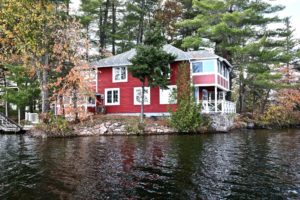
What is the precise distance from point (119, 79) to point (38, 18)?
11.8 meters

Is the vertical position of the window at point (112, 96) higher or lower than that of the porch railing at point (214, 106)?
higher

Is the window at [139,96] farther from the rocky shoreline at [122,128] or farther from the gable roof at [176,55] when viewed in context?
the rocky shoreline at [122,128]

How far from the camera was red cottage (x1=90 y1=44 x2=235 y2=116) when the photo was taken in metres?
29.9

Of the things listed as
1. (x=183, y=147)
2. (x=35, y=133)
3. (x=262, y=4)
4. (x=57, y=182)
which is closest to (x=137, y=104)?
(x=35, y=133)

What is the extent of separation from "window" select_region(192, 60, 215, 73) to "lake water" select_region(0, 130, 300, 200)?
13.8 metres

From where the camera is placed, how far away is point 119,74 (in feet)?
112

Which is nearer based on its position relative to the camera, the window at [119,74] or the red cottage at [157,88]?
the red cottage at [157,88]

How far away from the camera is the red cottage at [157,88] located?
29.9 meters

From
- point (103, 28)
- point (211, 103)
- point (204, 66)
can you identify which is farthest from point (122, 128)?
point (103, 28)

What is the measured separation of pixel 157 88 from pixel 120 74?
15.3 feet

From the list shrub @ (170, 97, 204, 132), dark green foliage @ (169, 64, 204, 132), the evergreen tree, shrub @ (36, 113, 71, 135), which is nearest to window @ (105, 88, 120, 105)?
the evergreen tree

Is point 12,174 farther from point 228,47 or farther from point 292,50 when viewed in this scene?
point 292,50

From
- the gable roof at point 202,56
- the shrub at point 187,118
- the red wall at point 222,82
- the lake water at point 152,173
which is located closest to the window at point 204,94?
the red wall at point 222,82

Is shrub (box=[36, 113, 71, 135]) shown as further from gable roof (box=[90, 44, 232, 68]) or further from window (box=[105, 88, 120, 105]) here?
gable roof (box=[90, 44, 232, 68])
